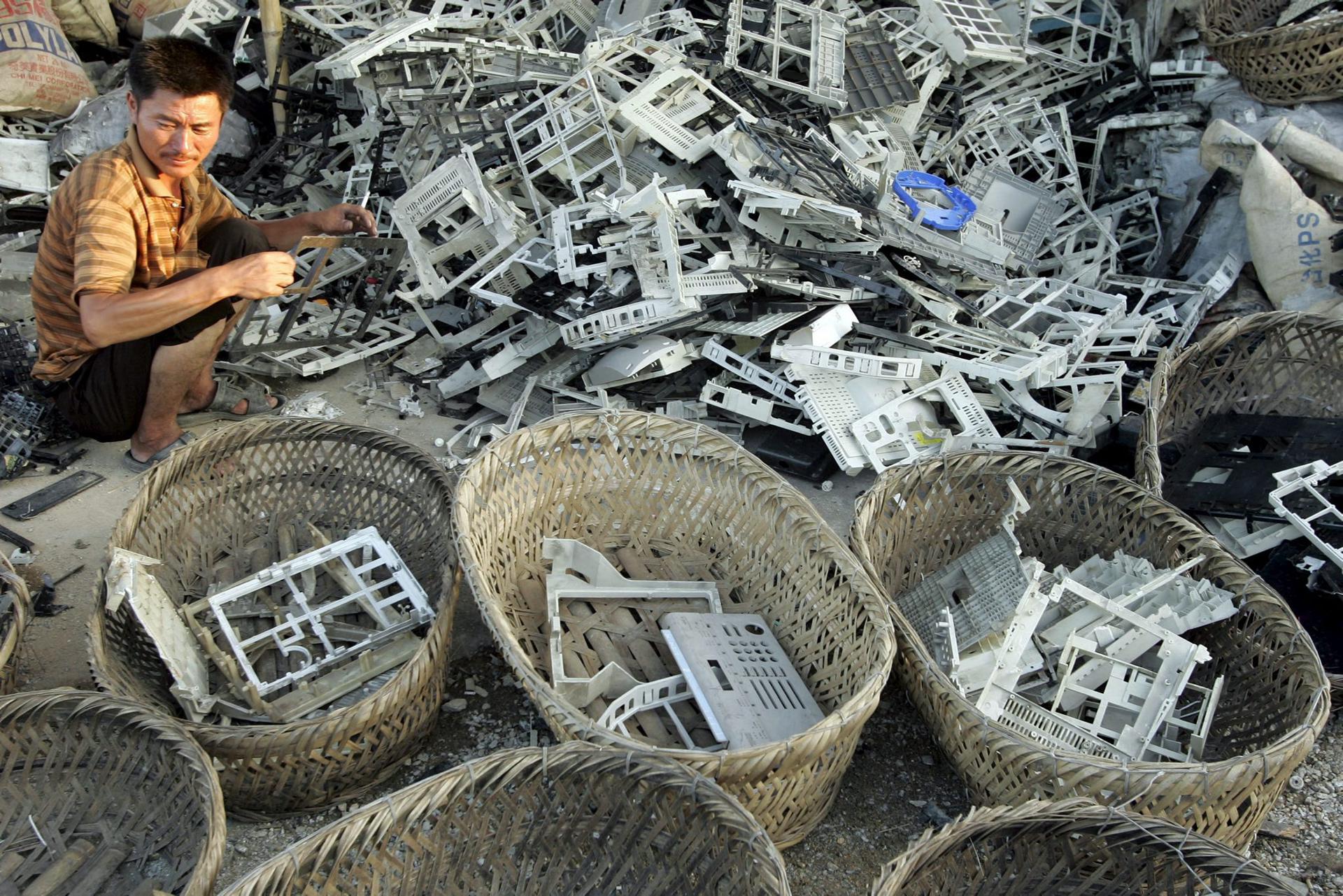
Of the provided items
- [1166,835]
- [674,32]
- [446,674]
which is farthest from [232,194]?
[1166,835]

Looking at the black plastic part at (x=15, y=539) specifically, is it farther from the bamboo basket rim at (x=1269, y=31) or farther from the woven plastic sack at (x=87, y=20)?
the bamboo basket rim at (x=1269, y=31)

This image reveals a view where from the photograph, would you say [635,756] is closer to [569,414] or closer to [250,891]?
[250,891]

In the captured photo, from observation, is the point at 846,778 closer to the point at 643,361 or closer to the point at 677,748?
the point at 677,748

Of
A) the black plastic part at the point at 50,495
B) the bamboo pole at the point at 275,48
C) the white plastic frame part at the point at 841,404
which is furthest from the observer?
the bamboo pole at the point at 275,48

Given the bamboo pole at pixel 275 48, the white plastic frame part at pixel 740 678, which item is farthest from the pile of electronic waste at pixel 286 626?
the bamboo pole at pixel 275 48

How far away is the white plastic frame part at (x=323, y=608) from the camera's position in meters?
2.91

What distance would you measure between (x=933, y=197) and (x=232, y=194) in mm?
3537

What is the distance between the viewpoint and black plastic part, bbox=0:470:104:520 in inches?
143

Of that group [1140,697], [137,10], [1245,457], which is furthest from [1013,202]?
[137,10]

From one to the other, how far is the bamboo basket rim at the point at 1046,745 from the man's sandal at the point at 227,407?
2494 mm

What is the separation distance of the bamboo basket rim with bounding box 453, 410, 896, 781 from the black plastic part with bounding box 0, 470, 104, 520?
5.56 feet

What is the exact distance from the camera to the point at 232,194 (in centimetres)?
531

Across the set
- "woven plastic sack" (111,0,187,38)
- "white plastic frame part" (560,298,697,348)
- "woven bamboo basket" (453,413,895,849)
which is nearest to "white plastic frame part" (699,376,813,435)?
"white plastic frame part" (560,298,697,348)

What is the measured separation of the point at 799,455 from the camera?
397 centimetres
